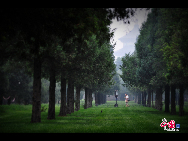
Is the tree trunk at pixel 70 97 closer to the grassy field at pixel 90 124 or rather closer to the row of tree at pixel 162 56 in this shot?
the grassy field at pixel 90 124

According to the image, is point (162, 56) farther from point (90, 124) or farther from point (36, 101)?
point (36, 101)

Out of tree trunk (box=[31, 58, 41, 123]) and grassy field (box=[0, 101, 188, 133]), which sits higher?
tree trunk (box=[31, 58, 41, 123])

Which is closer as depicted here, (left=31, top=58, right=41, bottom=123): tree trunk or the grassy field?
the grassy field

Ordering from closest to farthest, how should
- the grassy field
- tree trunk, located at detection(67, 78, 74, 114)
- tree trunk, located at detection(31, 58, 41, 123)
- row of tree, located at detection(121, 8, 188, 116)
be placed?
the grassy field, tree trunk, located at detection(31, 58, 41, 123), row of tree, located at detection(121, 8, 188, 116), tree trunk, located at detection(67, 78, 74, 114)

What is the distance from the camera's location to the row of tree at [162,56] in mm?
21828

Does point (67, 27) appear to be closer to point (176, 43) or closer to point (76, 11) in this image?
point (76, 11)

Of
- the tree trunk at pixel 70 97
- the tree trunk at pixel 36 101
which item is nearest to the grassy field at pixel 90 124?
the tree trunk at pixel 36 101

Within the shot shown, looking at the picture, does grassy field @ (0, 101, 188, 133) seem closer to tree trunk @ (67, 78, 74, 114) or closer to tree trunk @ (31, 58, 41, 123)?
tree trunk @ (31, 58, 41, 123)

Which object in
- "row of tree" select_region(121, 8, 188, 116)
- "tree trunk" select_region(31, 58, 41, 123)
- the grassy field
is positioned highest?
"row of tree" select_region(121, 8, 188, 116)

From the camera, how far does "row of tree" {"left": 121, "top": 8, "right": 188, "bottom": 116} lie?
21828 mm

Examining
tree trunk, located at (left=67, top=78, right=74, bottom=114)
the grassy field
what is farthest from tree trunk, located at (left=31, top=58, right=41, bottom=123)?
tree trunk, located at (left=67, top=78, right=74, bottom=114)

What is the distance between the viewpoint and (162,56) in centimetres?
3048

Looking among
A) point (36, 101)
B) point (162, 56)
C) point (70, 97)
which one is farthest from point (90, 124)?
point (162, 56)

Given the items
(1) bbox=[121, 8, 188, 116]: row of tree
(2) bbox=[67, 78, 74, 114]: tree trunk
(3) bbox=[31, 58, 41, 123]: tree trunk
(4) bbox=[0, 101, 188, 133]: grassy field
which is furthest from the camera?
(2) bbox=[67, 78, 74, 114]: tree trunk
